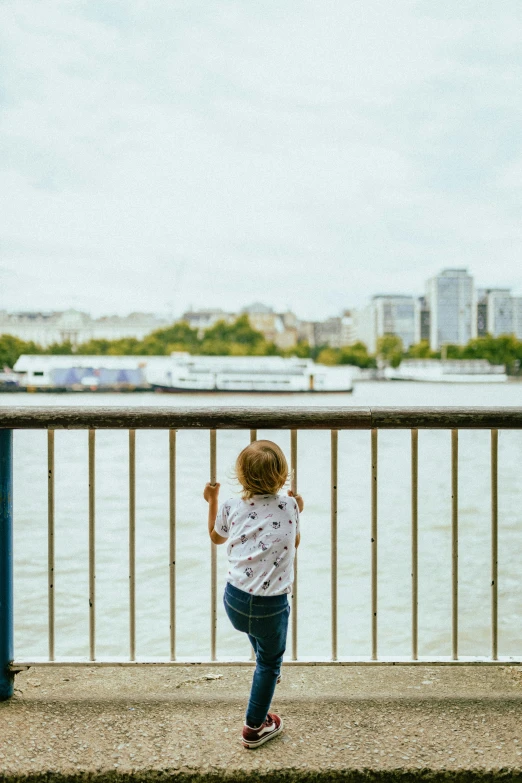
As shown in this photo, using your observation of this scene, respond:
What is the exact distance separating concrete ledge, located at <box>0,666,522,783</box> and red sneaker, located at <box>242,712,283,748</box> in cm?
2

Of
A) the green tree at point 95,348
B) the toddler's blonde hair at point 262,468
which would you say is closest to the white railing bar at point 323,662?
the toddler's blonde hair at point 262,468

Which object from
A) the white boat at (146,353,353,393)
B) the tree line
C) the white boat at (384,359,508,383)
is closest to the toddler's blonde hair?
the white boat at (146,353,353,393)

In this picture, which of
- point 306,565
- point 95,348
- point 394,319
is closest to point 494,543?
point 306,565

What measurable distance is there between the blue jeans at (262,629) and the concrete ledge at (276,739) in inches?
6.5

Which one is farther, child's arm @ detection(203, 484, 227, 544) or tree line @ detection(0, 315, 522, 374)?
tree line @ detection(0, 315, 522, 374)

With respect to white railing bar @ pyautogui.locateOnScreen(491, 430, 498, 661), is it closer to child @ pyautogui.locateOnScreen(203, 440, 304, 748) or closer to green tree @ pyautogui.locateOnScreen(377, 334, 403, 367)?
child @ pyautogui.locateOnScreen(203, 440, 304, 748)

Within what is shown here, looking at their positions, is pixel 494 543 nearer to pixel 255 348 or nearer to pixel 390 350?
pixel 255 348

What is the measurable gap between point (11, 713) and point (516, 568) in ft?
38.3

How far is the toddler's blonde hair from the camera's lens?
7.23ft

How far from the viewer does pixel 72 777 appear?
85.6 inches

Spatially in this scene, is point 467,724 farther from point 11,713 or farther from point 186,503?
→ point 186,503

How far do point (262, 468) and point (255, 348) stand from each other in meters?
118

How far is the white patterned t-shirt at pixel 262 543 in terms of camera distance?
7.32 feet

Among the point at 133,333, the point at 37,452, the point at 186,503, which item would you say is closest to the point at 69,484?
the point at 186,503
